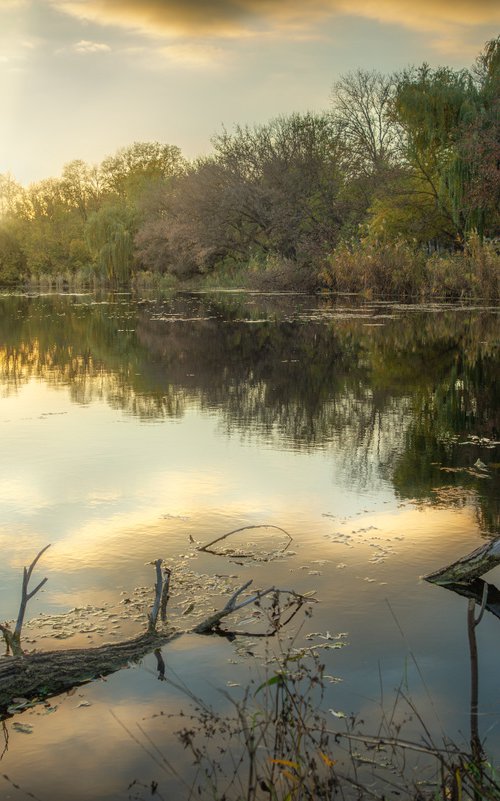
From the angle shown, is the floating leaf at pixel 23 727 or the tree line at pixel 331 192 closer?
the floating leaf at pixel 23 727

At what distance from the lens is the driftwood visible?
3.84m

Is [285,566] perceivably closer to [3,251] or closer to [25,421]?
[25,421]

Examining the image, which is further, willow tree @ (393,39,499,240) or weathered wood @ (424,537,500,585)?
willow tree @ (393,39,499,240)

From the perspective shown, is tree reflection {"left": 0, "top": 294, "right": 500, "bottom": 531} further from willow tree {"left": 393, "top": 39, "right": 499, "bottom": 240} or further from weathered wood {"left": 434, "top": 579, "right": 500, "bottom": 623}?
willow tree {"left": 393, "top": 39, "right": 499, "bottom": 240}

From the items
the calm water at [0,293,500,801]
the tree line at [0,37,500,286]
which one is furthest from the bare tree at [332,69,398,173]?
the calm water at [0,293,500,801]

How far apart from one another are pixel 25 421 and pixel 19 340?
10855 mm

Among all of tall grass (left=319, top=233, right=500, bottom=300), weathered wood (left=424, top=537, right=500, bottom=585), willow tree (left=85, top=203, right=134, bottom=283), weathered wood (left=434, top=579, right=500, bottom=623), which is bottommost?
weathered wood (left=434, top=579, right=500, bottom=623)

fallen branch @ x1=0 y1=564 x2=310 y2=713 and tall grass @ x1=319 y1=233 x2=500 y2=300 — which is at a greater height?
tall grass @ x1=319 y1=233 x2=500 y2=300

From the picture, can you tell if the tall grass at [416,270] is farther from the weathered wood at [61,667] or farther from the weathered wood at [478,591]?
the weathered wood at [61,667]

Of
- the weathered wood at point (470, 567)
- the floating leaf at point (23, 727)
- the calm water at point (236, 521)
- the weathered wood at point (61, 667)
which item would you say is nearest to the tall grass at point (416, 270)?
the calm water at point (236, 521)

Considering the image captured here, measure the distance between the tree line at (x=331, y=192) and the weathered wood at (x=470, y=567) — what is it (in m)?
28.1

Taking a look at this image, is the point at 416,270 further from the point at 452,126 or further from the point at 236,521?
the point at 236,521

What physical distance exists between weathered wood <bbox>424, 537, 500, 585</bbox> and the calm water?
17cm

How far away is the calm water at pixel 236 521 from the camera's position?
3770 mm
